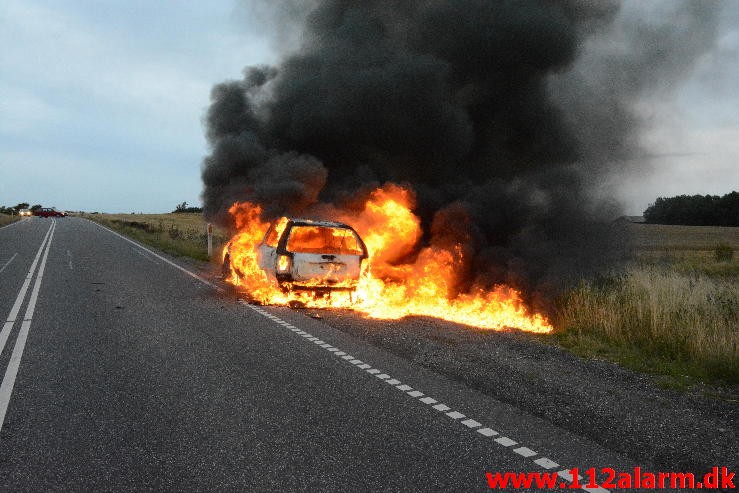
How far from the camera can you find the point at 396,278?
527 inches

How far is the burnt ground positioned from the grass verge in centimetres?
56

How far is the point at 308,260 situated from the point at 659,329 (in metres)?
5.84

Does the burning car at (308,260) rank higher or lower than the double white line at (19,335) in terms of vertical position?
higher

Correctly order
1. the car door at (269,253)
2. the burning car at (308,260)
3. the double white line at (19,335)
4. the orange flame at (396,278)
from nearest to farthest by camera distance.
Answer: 1. the double white line at (19,335)
2. the burning car at (308,260)
3. the orange flame at (396,278)
4. the car door at (269,253)

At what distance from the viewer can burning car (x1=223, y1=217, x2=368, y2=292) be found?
1022cm

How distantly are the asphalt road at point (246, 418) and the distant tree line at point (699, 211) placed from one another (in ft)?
271

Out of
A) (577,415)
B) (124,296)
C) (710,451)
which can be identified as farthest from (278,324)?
(710,451)

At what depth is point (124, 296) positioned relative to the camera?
11.4m

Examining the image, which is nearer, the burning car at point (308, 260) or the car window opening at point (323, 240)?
the burning car at point (308, 260)

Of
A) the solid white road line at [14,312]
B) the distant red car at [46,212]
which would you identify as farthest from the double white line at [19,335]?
the distant red car at [46,212]

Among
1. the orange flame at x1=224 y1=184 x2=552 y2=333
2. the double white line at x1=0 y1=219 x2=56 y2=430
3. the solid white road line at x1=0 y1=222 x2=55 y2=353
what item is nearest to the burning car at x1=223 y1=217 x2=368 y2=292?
the orange flame at x1=224 y1=184 x2=552 y2=333

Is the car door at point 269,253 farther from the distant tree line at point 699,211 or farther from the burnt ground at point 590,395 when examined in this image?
the distant tree line at point 699,211

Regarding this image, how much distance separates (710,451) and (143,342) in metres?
6.45

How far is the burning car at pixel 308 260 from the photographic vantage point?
402 inches
